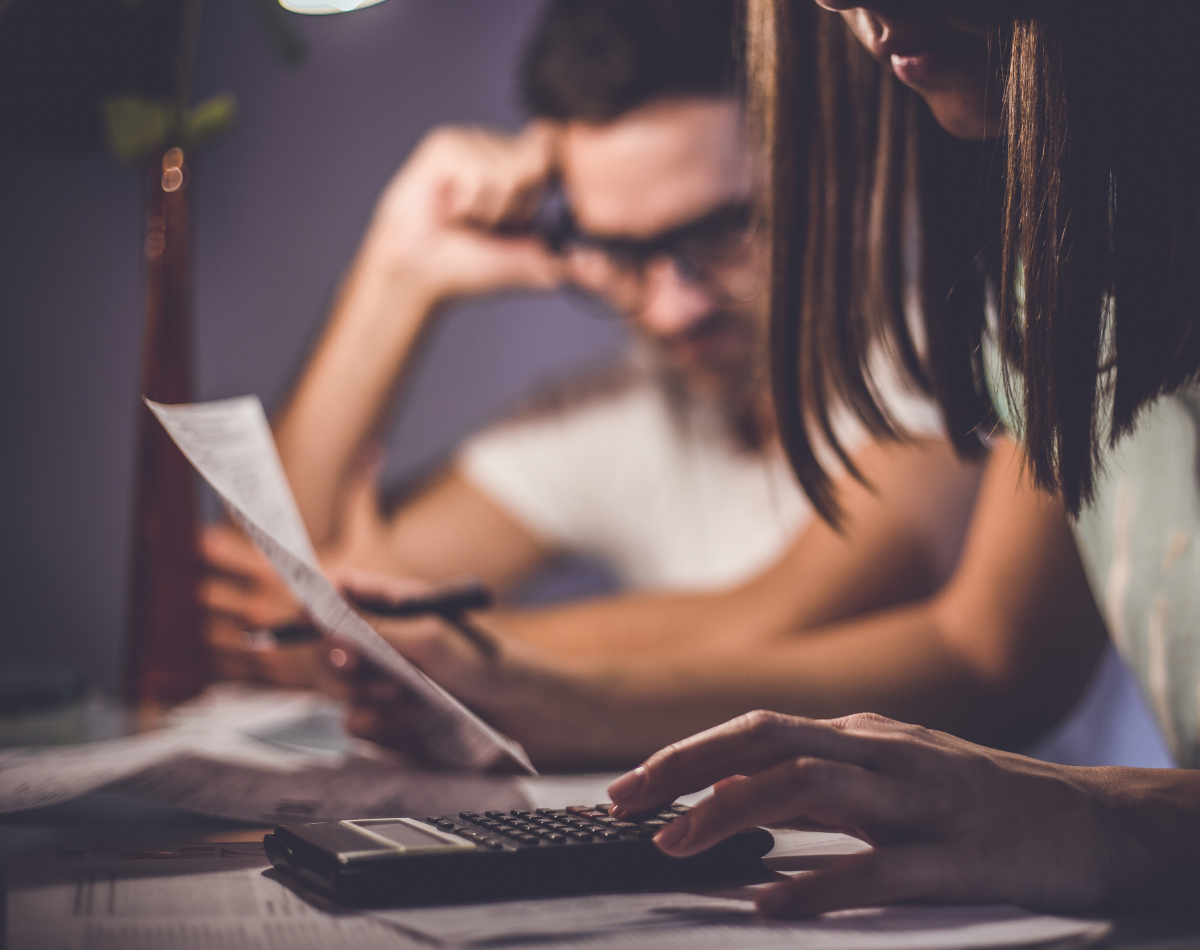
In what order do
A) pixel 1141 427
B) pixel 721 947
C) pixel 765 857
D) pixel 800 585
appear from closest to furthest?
pixel 721 947 → pixel 765 857 → pixel 1141 427 → pixel 800 585

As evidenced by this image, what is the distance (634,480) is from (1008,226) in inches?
35.6

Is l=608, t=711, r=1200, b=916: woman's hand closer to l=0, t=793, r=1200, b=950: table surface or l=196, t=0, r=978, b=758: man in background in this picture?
l=0, t=793, r=1200, b=950: table surface

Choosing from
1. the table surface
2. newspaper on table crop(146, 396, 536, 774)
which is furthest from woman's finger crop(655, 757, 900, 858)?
the table surface

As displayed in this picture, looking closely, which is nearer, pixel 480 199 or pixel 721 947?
pixel 721 947

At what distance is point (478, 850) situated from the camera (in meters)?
0.39

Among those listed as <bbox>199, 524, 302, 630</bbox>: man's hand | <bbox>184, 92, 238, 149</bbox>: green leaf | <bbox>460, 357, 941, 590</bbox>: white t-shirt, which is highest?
<bbox>184, 92, 238, 149</bbox>: green leaf

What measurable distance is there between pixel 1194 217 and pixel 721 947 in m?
0.35

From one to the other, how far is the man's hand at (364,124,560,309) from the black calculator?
0.93m

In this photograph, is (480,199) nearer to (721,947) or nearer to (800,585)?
(800,585)

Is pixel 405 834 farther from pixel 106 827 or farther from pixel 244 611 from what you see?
pixel 244 611

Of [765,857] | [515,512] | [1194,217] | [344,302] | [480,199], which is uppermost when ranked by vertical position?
[480,199]

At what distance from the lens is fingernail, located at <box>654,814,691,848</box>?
381mm

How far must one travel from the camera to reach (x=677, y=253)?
122 centimetres

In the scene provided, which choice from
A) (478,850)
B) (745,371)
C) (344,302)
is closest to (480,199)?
(344,302)
